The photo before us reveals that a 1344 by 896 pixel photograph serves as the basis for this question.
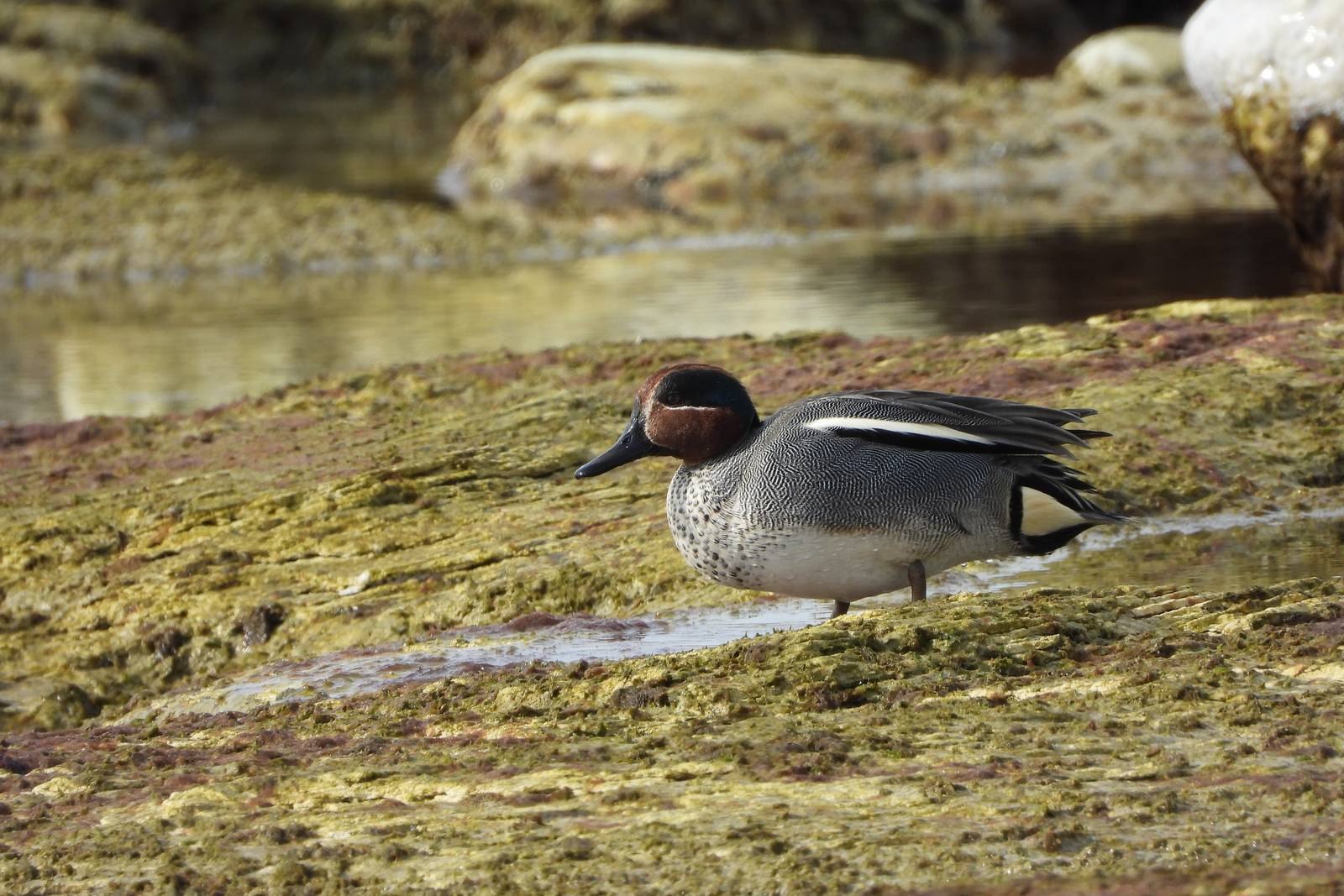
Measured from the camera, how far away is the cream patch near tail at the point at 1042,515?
536 cm

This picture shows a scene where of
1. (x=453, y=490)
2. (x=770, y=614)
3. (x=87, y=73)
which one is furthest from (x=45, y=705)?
(x=87, y=73)

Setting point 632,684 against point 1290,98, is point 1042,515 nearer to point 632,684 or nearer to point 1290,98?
point 632,684

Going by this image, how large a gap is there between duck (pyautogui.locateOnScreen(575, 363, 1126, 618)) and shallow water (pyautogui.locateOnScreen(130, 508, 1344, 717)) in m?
0.53

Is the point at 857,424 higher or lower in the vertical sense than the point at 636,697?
higher

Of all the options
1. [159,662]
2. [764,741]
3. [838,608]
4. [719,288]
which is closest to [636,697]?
[764,741]

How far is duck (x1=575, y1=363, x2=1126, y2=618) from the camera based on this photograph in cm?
520

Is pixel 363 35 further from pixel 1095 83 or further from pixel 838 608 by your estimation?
pixel 838 608

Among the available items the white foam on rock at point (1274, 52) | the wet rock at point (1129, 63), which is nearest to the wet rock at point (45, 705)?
the white foam on rock at point (1274, 52)

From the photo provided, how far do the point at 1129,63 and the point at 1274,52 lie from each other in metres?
10.8

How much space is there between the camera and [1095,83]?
67.6 ft

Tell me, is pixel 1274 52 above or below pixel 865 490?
above

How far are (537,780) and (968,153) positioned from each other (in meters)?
15.3

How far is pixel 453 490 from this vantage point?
7.29 m

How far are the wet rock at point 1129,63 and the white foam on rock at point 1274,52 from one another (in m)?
→ 10.0
